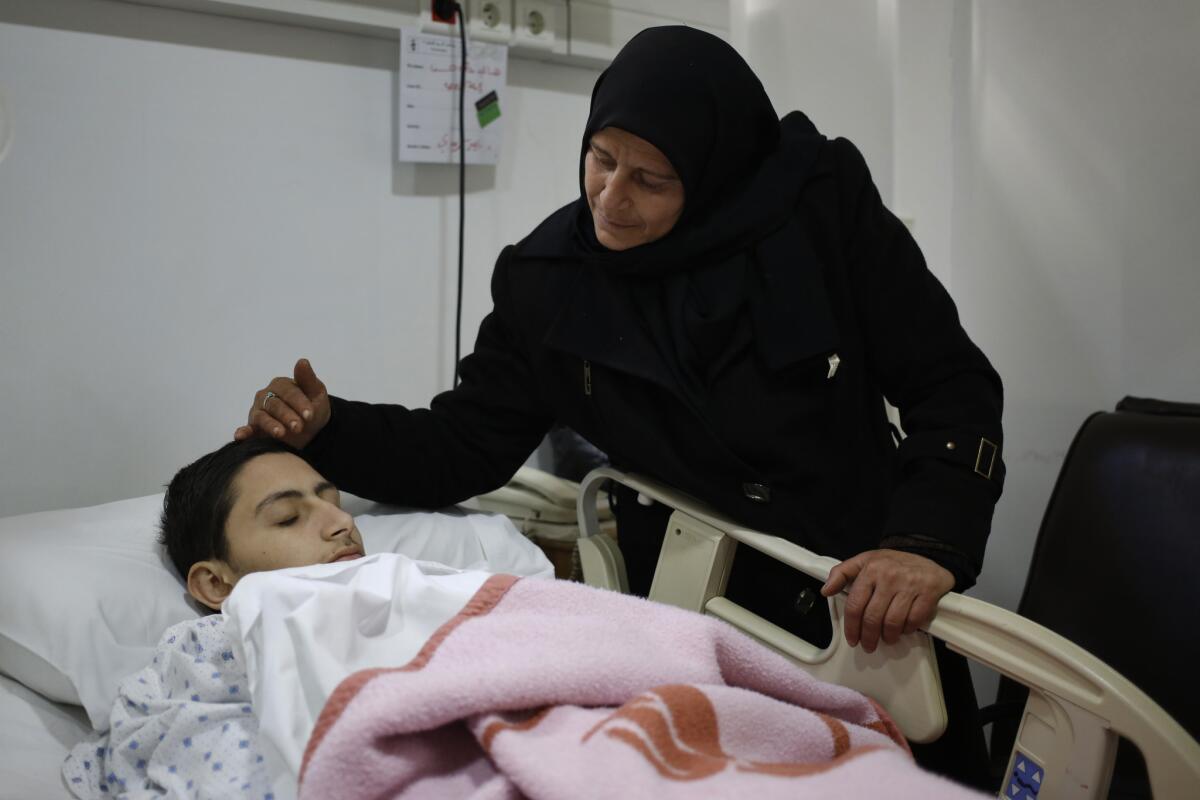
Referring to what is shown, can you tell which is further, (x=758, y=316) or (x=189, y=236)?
(x=189, y=236)

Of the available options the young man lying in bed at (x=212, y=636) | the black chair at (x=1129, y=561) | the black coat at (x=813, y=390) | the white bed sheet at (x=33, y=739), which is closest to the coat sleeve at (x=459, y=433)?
the black coat at (x=813, y=390)

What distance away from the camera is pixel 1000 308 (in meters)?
1.90

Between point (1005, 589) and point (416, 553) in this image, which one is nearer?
point (416, 553)

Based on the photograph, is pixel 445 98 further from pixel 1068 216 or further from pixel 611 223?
pixel 1068 216

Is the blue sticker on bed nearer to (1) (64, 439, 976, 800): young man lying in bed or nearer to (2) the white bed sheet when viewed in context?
(1) (64, 439, 976, 800): young man lying in bed

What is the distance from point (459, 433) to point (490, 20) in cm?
90

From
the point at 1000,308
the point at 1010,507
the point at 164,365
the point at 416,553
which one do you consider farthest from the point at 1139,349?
the point at 164,365

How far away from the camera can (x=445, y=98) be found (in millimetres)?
1972

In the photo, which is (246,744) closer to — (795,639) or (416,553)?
(416,553)

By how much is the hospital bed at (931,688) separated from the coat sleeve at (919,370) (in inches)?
6.8

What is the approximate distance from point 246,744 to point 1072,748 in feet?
2.80

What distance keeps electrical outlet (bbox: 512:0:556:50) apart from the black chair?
4.24 feet

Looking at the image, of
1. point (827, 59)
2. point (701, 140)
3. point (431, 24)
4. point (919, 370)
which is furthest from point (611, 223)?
point (827, 59)

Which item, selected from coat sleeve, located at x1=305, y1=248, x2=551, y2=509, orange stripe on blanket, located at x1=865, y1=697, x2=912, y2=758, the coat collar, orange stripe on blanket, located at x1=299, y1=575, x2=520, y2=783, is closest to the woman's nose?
the coat collar
